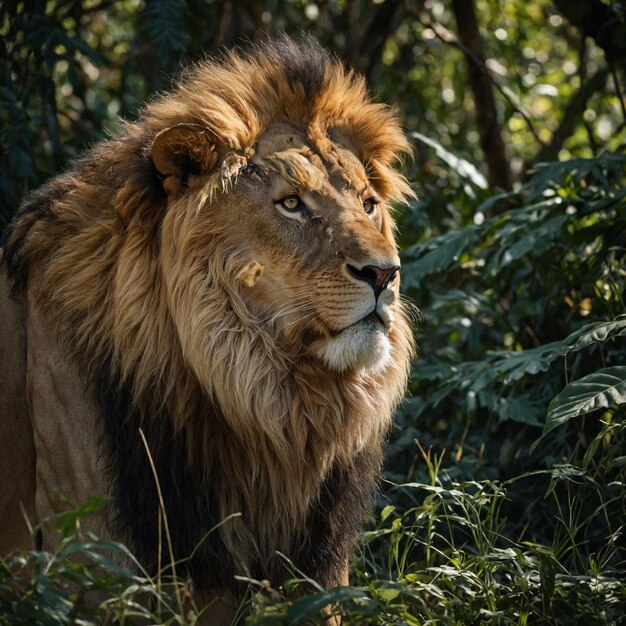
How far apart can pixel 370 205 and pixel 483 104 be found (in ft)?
9.59

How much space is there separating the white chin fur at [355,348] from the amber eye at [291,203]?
405mm

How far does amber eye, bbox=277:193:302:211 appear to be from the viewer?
2715mm

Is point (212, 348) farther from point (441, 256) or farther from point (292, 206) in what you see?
point (441, 256)

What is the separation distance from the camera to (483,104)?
18.5 ft

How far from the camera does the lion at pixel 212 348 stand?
8.59ft

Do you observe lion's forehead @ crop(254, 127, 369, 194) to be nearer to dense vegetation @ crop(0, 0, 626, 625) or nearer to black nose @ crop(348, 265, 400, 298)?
black nose @ crop(348, 265, 400, 298)

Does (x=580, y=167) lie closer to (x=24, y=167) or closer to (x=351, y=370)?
(x=351, y=370)

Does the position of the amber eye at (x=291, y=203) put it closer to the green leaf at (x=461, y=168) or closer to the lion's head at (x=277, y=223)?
the lion's head at (x=277, y=223)

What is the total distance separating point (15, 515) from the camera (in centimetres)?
289

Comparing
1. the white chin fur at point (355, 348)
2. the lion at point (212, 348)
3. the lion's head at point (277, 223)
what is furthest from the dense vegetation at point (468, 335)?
the lion's head at point (277, 223)

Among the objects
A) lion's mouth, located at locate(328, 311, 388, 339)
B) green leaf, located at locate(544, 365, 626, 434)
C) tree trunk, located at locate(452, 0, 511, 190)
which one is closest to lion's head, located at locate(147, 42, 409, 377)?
lion's mouth, located at locate(328, 311, 388, 339)

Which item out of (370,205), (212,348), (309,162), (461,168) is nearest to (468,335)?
(461,168)

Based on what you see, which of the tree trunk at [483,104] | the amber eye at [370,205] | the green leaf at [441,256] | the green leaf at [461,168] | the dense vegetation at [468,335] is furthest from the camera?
the tree trunk at [483,104]

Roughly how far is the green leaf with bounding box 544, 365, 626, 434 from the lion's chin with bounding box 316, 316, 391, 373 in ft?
1.68
